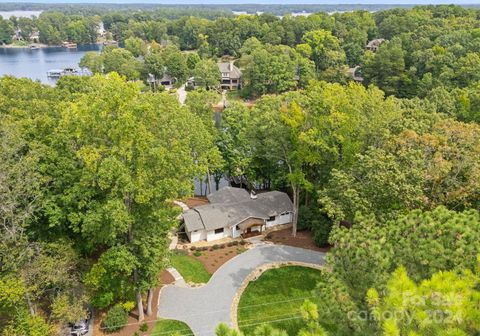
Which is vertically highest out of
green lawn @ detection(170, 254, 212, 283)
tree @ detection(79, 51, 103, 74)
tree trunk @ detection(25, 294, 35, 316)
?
tree @ detection(79, 51, 103, 74)

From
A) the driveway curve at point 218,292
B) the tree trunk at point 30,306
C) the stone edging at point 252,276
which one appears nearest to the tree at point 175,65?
the driveway curve at point 218,292

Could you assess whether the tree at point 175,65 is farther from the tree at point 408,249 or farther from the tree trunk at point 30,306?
the tree at point 408,249

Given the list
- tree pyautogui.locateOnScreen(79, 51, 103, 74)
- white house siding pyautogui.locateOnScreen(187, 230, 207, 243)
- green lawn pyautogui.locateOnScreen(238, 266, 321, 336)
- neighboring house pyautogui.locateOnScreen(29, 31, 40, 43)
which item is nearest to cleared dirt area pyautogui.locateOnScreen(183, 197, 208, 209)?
white house siding pyautogui.locateOnScreen(187, 230, 207, 243)

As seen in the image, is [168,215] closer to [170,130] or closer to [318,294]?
[170,130]

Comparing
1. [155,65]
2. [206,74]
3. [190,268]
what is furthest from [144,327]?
[155,65]

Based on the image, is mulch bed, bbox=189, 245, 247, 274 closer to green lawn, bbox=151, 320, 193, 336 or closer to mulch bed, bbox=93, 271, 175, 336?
mulch bed, bbox=93, 271, 175, 336

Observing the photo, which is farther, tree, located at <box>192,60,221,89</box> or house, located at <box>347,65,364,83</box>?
house, located at <box>347,65,364,83</box>

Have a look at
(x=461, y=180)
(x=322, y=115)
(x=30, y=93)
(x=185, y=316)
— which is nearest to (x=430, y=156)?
(x=461, y=180)
